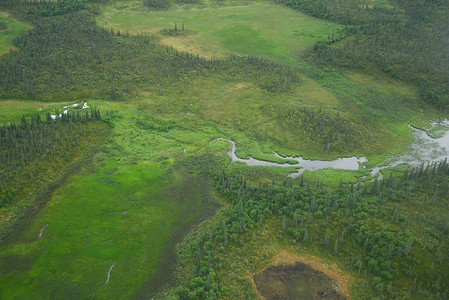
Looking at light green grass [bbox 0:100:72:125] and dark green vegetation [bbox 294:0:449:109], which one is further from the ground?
dark green vegetation [bbox 294:0:449:109]

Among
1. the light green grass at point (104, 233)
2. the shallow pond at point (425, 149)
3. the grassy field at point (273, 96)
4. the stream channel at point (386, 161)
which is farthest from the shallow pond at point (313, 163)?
the light green grass at point (104, 233)

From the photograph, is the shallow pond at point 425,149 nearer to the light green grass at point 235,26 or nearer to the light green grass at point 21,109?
the light green grass at point 235,26

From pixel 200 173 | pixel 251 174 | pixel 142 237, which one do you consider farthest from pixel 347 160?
pixel 142 237

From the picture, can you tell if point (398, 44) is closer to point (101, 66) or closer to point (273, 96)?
point (273, 96)

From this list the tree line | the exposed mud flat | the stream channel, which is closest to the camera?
the exposed mud flat

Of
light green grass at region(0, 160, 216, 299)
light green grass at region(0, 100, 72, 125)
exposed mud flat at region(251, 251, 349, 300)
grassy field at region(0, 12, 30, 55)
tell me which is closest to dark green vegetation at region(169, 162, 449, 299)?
exposed mud flat at region(251, 251, 349, 300)

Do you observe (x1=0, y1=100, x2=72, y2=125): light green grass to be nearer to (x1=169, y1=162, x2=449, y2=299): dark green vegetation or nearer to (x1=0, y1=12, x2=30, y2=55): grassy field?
(x1=0, y1=12, x2=30, y2=55): grassy field

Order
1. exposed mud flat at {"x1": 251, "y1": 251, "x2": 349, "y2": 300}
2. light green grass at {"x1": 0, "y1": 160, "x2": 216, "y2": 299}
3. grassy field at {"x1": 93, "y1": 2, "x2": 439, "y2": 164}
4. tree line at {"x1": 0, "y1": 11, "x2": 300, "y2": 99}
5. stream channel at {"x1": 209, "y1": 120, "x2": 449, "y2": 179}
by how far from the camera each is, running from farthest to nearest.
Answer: tree line at {"x1": 0, "y1": 11, "x2": 300, "y2": 99}
grassy field at {"x1": 93, "y1": 2, "x2": 439, "y2": 164}
stream channel at {"x1": 209, "y1": 120, "x2": 449, "y2": 179}
light green grass at {"x1": 0, "y1": 160, "x2": 216, "y2": 299}
exposed mud flat at {"x1": 251, "y1": 251, "x2": 349, "y2": 300}
